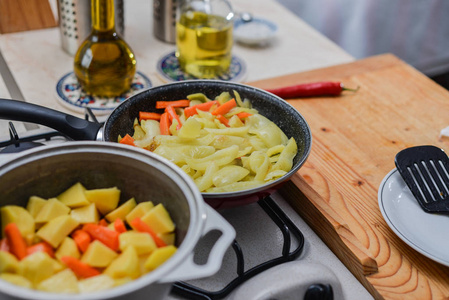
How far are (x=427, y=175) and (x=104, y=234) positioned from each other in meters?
0.66

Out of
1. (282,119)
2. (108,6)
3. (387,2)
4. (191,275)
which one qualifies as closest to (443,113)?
(282,119)

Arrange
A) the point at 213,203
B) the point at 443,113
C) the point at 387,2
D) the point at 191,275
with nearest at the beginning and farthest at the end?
the point at 191,275 → the point at 213,203 → the point at 443,113 → the point at 387,2

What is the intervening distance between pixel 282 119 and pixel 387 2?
2.10 meters

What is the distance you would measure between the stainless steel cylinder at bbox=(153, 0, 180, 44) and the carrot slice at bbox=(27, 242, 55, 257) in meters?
1.18

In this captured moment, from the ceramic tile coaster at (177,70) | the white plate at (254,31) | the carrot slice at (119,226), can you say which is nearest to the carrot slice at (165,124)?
the carrot slice at (119,226)

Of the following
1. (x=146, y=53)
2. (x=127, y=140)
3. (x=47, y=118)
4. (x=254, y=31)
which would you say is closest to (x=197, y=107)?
(x=127, y=140)

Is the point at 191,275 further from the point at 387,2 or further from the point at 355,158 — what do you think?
the point at 387,2

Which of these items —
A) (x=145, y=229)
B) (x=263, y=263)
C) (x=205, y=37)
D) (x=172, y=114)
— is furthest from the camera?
(x=205, y=37)

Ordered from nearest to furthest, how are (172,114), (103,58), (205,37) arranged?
Answer: (172,114), (103,58), (205,37)

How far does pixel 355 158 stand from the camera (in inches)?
46.5

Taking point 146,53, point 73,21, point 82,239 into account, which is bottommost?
point 146,53

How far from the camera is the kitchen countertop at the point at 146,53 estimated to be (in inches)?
56.8

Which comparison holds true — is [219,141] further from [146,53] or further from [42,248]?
[146,53]

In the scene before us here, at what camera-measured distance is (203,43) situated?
1.46 m
